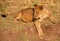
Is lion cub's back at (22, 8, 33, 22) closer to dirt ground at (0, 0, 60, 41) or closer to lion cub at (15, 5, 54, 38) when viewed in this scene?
lion cub at (15, 5, 54, 38)

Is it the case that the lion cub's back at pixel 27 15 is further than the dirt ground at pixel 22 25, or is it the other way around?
the lion cub's back at pixel 27 15

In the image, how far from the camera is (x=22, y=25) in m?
3.50

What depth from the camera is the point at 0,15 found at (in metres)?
3.80

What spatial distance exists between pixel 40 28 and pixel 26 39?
371mm

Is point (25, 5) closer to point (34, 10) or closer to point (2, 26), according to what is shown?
point (34, 10)

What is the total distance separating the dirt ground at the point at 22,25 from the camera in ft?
10.6

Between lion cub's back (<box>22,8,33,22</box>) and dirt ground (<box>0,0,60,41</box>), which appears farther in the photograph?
lion cub's back (<box>22,8,33,22</box>)

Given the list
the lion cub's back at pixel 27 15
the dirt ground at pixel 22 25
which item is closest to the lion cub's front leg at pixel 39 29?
the dirt ground at pixel 22 25


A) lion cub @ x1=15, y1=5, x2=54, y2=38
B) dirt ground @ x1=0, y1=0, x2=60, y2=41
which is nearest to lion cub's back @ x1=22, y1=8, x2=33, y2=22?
lion cub @ x1=15, y1=5, x2=54, y2=38

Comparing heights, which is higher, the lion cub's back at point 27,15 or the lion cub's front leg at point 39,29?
the lion cub's back at point 27,15

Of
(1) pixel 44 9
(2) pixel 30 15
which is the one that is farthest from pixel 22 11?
(1) pixel 44 9

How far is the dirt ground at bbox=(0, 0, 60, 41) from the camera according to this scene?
Result: 322 centimetres

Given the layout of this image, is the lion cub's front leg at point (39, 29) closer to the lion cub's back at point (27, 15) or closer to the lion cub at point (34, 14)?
the lion cub at point (34, 14)

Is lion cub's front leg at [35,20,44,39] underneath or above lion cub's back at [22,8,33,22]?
underneath
